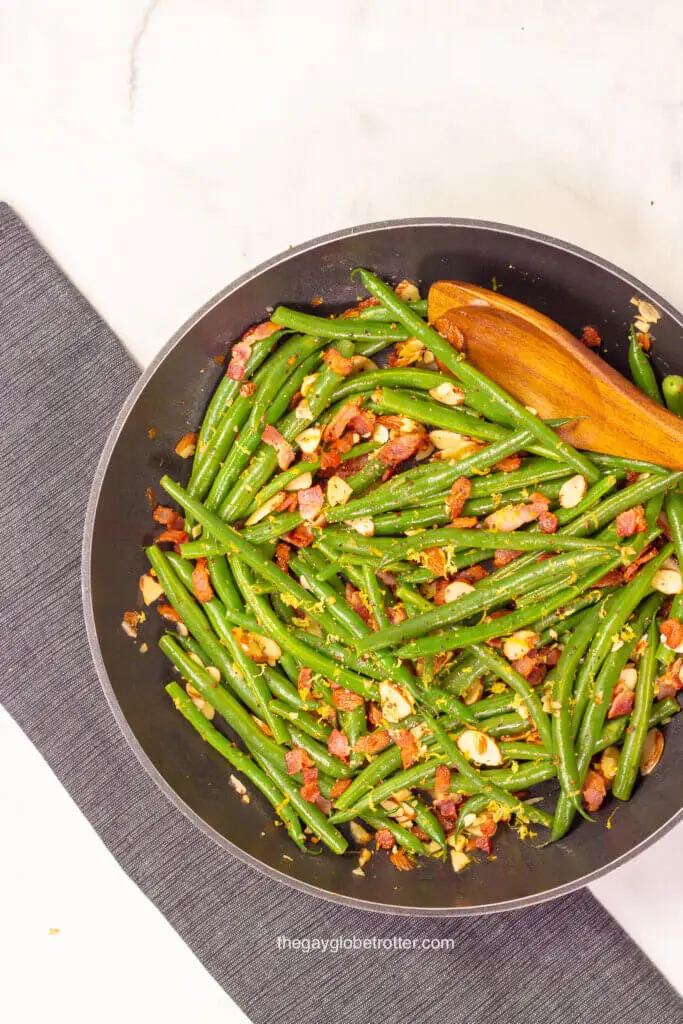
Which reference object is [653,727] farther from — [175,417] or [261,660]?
[175,417]

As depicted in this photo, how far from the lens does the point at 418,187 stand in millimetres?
4152

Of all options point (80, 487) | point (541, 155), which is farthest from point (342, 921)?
point (541, 155)

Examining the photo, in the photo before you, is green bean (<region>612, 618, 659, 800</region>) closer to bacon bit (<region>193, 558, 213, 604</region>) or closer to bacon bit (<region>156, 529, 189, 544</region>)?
bacon bit (<region>193, 558, 213, 604</region>)

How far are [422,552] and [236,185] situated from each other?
6.75 feet

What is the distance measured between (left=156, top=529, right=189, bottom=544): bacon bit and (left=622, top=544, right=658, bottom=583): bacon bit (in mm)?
2066

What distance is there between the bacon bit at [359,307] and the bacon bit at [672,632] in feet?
6.53

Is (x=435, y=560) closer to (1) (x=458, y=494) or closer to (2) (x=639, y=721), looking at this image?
(1) (x=458, y=494)

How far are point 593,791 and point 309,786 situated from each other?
1.30 meters

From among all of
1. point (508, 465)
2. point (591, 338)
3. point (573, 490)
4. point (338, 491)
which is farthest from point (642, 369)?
point (338, 491)

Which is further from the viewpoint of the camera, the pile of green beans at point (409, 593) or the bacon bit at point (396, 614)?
the bacon bit at point (396, 614)

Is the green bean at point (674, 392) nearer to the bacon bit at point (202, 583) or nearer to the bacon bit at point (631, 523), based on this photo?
the bacon bit at point (631, 523)

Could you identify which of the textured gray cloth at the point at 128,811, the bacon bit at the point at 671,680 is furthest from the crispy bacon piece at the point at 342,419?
the bacon bit at the point at 671,680

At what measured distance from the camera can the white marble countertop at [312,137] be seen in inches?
164

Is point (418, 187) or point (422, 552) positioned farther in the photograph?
point (418, 187)
